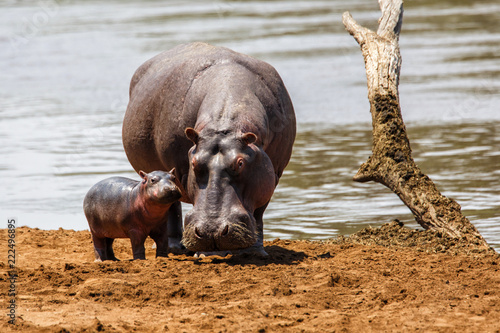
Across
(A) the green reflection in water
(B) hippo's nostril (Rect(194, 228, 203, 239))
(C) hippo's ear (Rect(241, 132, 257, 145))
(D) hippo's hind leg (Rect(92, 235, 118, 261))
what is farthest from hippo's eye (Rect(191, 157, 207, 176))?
(A) the green reflection in water

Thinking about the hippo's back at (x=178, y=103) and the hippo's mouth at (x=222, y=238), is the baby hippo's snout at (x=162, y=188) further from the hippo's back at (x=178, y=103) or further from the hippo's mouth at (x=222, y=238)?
the hippo's mouth at (x=222, y=238)

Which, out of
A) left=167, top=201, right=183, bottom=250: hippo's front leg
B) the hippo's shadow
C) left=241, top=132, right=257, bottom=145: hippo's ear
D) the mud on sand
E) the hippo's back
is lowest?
the mud on sand

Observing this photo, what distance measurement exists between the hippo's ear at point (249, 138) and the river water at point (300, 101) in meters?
2.39

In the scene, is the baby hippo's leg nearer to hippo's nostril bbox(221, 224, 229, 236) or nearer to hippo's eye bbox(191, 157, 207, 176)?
hippo's eye bbox(191, 157, 207, 176)

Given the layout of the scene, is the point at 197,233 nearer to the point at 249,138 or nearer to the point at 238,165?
the point at 238,165

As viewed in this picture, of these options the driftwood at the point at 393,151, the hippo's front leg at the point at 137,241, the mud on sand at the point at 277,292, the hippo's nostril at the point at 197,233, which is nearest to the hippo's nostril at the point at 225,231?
the hippo's nostril at the point at 197,233

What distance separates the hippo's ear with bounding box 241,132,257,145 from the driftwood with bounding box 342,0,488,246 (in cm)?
203

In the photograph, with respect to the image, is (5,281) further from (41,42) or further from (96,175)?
(41,42)

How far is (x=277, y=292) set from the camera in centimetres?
567

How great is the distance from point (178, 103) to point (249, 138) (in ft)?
4.36

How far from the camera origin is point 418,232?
299 inches

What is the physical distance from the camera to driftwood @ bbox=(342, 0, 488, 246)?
7.41 metres

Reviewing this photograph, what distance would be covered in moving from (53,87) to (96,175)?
831 centimetres

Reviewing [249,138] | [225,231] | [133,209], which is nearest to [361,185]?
[133,209]
